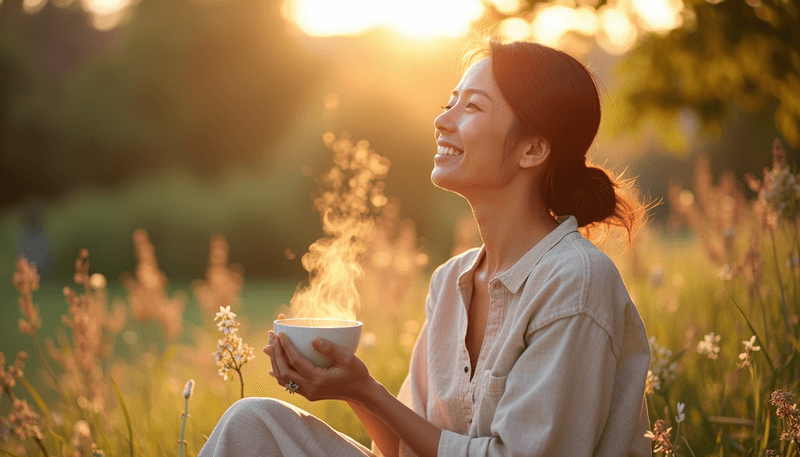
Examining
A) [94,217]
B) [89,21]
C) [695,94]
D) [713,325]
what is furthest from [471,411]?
[89,21]

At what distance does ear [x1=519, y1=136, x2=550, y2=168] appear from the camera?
6.05 ft

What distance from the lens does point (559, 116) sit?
183 centimetres

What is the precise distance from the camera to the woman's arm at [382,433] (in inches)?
77.3

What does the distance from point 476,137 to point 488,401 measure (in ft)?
2.53

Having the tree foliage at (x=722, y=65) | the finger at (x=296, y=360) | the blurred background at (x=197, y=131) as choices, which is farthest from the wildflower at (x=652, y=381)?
the blurred background at (x=197, y=131)

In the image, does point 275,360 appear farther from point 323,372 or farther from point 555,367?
point 555,367

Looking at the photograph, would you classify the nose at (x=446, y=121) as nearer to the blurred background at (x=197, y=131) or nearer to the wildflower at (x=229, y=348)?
the wildflower at (x=229, y=348)

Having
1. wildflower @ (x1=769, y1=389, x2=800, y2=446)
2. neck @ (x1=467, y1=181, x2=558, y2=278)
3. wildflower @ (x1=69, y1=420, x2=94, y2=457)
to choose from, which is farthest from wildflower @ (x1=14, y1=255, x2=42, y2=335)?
wildflower @ (x1=769, y1=389, x2=800, y2=446)

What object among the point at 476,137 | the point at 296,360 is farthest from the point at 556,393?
the point at 476,137

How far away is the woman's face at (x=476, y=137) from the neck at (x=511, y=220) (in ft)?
0.16

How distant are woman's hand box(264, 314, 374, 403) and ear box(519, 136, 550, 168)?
2.55 ft

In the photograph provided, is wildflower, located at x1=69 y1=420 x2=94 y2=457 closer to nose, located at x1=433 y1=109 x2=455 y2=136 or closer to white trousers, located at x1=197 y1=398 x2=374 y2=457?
white trousers, located at x1=197 y1=398 x2=374 y2=457

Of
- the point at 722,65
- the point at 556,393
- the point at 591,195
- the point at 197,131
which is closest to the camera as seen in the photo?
the point at 556,393

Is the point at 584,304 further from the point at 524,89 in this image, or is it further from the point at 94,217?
the point at 94,217
